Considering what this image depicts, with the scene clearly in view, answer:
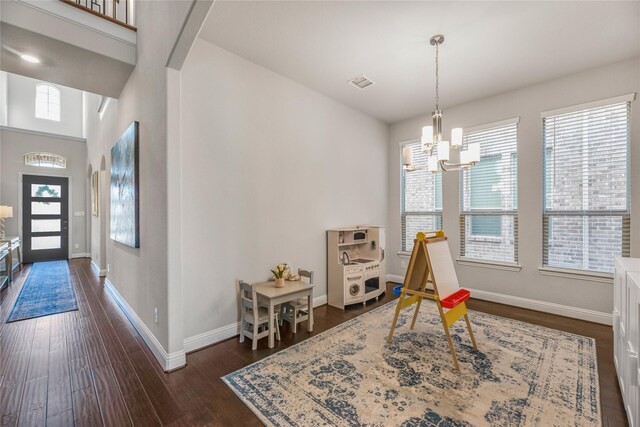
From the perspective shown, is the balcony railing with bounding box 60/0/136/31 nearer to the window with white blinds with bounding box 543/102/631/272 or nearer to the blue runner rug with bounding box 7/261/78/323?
the blue runner rug with bounding box 7/261/78/323

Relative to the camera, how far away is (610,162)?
3320mm

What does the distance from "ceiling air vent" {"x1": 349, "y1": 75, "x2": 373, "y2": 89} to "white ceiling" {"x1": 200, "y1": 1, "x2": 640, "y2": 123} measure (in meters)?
0.09

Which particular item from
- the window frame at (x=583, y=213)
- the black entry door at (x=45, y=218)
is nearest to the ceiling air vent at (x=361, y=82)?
the window frame at (x=583, y=213)

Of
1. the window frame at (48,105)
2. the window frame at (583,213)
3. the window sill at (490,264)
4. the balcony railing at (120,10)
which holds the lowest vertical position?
the window sill at (490,264)

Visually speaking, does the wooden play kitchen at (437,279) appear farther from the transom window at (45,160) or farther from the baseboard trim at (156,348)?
the transom window at (45,160)

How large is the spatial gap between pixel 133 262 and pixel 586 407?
4396 millimetres

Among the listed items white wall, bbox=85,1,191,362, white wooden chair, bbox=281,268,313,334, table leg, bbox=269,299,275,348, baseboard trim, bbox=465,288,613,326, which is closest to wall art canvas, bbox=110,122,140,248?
white wall, bbox=85,1,191,362

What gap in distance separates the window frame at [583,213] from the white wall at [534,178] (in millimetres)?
46

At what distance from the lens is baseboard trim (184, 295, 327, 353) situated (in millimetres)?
2674

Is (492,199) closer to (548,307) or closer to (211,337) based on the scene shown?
(548,307)

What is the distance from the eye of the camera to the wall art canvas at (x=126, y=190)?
299 cm

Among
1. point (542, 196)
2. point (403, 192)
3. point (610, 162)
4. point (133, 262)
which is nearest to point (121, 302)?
point (133, 262)

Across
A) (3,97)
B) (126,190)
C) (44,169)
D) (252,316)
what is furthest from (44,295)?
(3,97)

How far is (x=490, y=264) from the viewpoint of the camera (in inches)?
166
